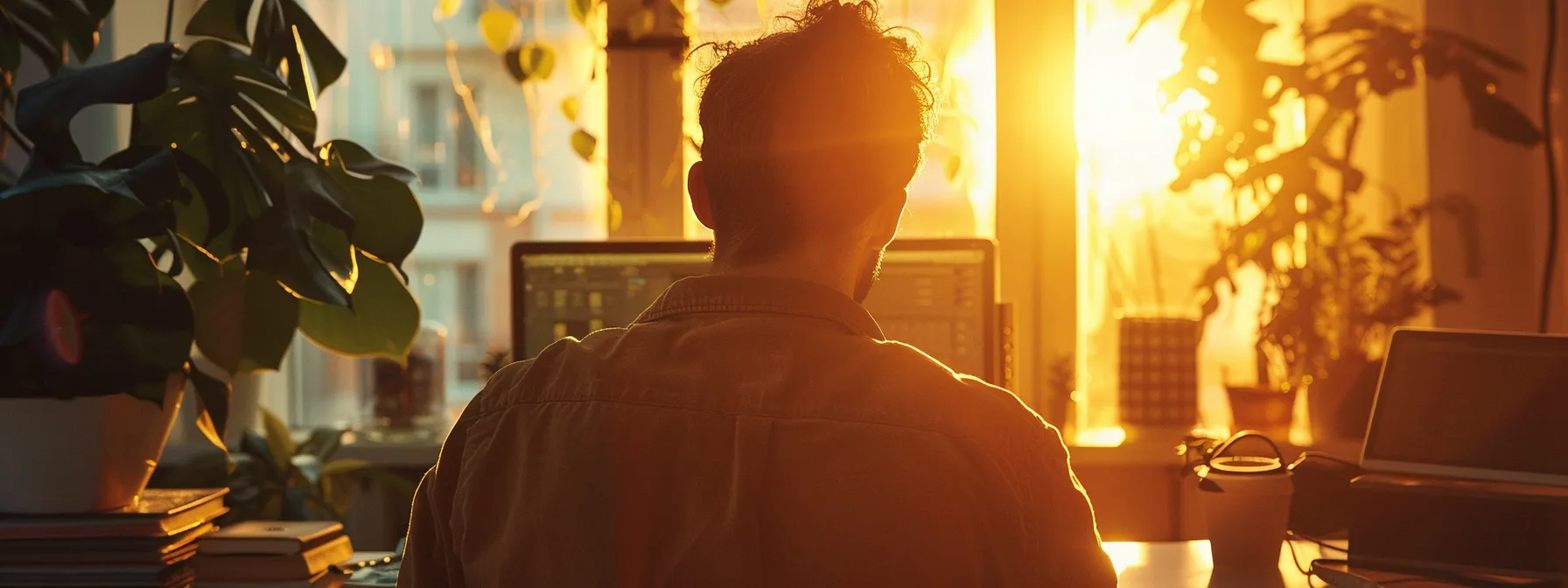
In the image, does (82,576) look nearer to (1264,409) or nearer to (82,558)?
(82,558)

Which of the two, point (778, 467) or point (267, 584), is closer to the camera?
point (778, 467)

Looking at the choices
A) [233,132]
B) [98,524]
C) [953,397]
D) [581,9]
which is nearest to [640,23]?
[581,9]

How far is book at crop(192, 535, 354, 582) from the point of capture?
151 cm

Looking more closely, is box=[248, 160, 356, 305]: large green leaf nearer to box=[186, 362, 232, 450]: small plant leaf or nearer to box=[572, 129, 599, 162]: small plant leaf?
box=[186, 362, 232, 450]: small plant leaf


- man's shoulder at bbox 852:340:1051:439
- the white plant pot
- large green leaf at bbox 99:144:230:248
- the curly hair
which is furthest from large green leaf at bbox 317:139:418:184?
man's shoulder at bbox 852:340:1051:439

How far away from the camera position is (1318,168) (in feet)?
7.04

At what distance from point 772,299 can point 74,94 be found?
3.15 feet

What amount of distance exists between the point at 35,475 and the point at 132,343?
0.65 feet

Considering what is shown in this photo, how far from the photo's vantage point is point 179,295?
1.43 meters

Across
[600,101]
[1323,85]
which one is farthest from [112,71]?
[1323,85]

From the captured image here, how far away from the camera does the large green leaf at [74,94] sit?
138 centimetres

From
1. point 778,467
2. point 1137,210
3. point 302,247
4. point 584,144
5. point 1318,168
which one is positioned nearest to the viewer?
point 778,467

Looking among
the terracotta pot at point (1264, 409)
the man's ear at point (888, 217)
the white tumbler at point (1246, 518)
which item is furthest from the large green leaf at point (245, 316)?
the terracotta pot at point (1264, 409)

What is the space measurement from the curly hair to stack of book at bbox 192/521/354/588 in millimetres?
882
